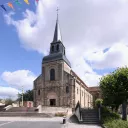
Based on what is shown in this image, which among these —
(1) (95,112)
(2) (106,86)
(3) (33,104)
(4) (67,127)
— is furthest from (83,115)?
(3) (33,104)

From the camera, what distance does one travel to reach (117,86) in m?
21.5

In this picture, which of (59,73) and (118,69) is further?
(59,73)

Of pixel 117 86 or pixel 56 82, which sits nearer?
pixel 117 86

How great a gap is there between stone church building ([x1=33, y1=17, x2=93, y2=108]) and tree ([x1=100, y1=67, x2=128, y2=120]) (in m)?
25.4

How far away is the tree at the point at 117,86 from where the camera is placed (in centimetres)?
2125

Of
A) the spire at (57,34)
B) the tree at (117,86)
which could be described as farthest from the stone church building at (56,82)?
the tree at (117,86)

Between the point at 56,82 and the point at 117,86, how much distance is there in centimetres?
2943

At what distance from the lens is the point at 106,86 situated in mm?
22203

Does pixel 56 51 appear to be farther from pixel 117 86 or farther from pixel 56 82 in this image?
pixel 117 86

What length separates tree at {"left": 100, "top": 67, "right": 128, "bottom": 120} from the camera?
2125cm

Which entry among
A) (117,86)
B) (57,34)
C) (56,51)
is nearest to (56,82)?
(56,51)

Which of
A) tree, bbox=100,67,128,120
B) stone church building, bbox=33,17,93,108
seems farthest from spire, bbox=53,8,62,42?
tree, bbox=100,67,128,120

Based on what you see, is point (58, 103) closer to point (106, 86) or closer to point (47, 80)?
point (47, 80)

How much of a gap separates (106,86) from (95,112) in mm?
2866
